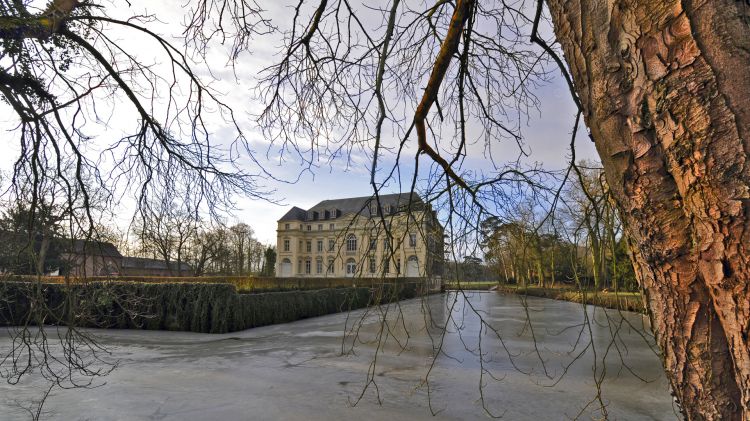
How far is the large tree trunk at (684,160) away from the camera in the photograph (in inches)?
36.0

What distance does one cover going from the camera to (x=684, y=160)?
38.5 inches

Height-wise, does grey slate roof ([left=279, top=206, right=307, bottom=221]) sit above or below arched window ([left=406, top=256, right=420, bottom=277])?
above

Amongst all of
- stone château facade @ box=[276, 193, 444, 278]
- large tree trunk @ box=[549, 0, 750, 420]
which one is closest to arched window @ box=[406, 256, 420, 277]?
stone château facade @ box=[276, 193, 444, 278]

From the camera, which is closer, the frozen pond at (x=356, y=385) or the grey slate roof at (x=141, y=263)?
the frozen pond at (x=356, y=385)

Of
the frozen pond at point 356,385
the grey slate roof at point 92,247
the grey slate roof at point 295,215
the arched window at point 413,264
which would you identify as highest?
the grey slate roof at point 295,215

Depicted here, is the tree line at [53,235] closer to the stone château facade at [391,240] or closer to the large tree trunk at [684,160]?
the stone château facade at [391,240]

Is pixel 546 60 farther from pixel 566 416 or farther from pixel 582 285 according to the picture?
pixel 566 416

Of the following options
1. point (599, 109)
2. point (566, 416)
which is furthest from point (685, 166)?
point (566, 416)

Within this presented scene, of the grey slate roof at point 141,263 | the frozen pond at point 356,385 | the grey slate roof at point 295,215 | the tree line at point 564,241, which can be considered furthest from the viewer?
the grey slate roof at point 295,215

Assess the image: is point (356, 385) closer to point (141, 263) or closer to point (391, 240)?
point (391, 240)

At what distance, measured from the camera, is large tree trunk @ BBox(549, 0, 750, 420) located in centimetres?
91

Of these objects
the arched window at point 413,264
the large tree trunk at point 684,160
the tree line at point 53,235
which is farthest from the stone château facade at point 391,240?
the tree line at point 53,235

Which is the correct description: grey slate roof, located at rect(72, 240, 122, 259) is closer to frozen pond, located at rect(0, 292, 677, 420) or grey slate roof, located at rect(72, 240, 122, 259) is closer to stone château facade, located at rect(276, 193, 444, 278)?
frozen pond, located at rect(0, 292, 677, 420)

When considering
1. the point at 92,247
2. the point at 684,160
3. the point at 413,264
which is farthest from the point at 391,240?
the point at 92,247
